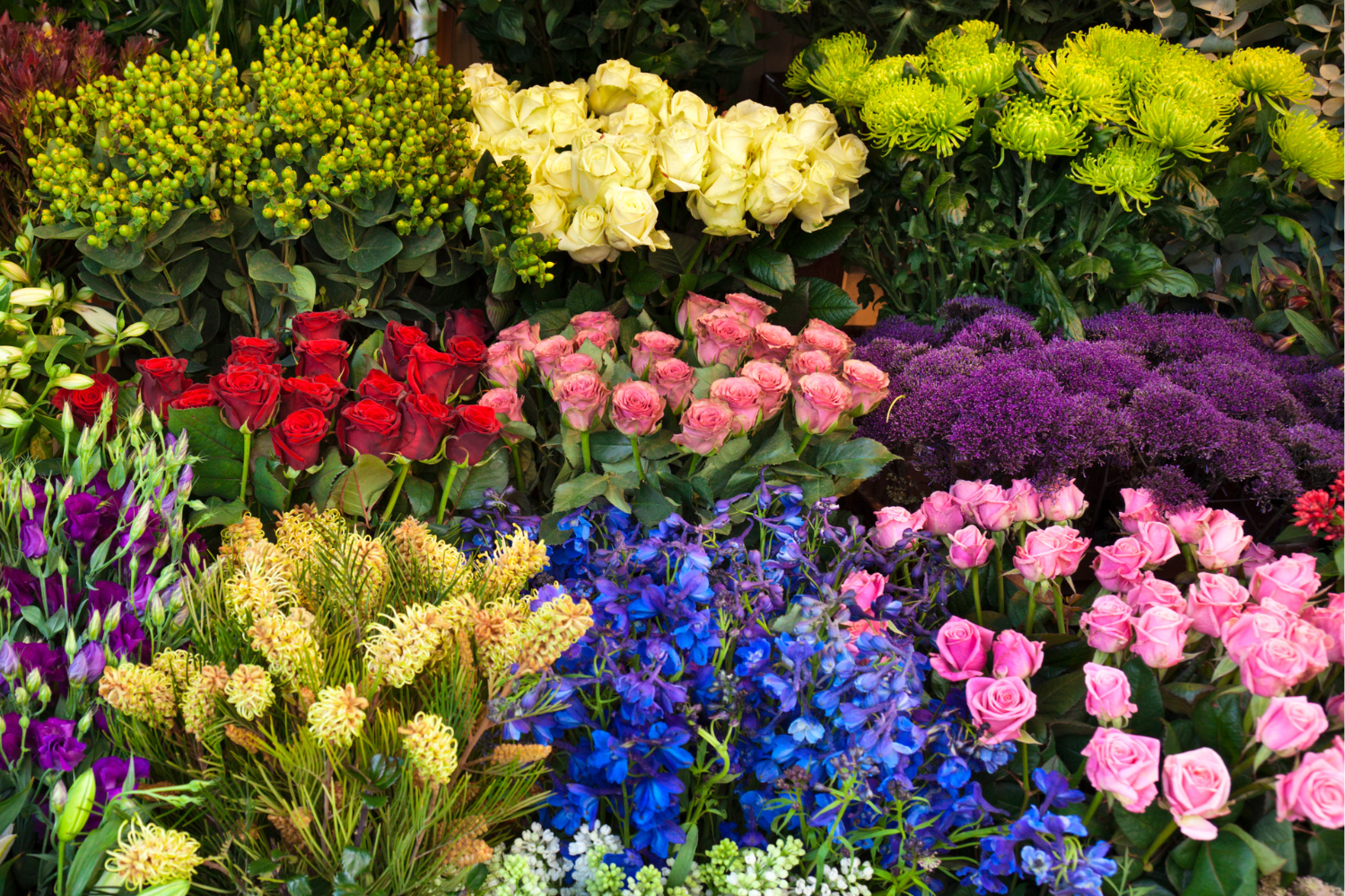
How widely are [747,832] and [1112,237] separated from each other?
1078 millimetres

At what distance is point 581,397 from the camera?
103 cm

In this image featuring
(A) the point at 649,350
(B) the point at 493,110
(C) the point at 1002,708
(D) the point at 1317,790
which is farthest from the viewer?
(B) the point at 493,110

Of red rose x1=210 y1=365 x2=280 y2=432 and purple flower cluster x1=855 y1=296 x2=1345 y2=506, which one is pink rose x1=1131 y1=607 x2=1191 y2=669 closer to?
purple flower cluster x1=855 y1=296 x2=1345 y2=506

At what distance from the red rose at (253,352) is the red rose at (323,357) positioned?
4 centimetres

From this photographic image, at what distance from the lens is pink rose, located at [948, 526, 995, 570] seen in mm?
917

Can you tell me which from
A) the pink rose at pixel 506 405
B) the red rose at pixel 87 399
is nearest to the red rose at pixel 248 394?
the red rose at pixel 87 399

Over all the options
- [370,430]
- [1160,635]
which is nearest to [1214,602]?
[1160,635]

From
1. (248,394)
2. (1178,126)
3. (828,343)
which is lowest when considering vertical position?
(828,343)

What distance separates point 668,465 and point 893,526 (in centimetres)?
32

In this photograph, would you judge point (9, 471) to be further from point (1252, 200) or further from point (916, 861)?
point (1252, 200)

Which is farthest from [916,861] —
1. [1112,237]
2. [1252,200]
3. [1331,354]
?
[1252,200]

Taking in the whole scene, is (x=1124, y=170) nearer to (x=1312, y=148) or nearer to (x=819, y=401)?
(x=1312, y=148)

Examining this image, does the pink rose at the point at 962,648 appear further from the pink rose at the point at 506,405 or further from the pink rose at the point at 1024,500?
the pink rose at the point at 506,405

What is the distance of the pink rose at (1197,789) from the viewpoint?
26.3 inches
